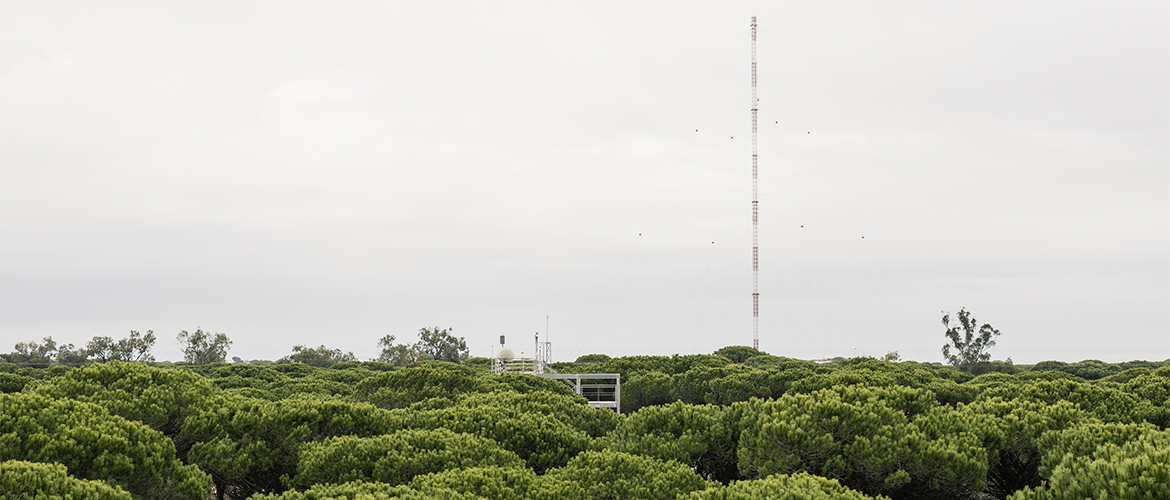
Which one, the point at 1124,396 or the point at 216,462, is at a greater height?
the point at 1124,396

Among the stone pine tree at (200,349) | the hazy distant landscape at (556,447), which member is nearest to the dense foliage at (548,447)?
the hazy distant landscape at (556,447)

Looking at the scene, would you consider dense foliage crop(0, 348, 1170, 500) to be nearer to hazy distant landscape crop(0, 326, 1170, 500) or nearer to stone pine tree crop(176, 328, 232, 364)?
hazy distant landscape crop(0, 326, 1170, 500)

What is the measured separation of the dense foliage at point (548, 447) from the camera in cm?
973

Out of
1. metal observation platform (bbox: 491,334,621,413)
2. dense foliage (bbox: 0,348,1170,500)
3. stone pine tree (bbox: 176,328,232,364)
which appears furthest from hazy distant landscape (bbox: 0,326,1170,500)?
stone pine tree (bbox: 176,328,232,364)

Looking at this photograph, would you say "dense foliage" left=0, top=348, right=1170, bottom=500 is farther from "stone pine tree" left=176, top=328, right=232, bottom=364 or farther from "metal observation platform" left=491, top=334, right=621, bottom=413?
"stone pine tree" left=176, top=328, right=232, bottom=364

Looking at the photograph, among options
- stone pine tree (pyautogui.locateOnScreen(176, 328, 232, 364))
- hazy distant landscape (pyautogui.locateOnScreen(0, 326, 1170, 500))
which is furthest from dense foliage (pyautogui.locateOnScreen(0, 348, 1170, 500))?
stone pine tree (pyautogui.locateOnScreen(176, 328, 232, 364))

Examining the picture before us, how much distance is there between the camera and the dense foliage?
9.73 metres

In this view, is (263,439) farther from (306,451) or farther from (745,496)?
(745,496)

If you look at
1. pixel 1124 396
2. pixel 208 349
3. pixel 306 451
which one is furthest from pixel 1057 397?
pixel 208 349

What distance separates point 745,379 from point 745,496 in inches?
1071

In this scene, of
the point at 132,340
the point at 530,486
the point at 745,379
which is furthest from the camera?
the point at 132,340

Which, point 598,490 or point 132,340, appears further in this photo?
point 132,340

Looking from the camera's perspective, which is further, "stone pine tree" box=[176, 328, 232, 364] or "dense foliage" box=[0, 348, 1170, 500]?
"stone pine tree" box=[176, 328, 232, 364]

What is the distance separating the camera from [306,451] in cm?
1286
